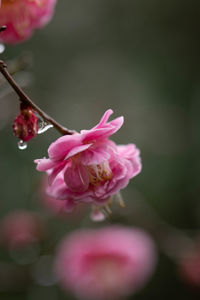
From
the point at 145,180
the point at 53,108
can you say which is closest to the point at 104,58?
the point at 53,108

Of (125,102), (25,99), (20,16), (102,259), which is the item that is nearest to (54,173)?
(25,99)

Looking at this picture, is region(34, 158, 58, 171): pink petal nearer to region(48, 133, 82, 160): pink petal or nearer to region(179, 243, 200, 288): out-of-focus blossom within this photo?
region(48, 133, 82, 160): pink petal

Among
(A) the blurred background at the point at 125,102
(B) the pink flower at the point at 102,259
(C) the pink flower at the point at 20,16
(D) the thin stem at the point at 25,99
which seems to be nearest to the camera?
(D) the thin stem at the point at 25,99

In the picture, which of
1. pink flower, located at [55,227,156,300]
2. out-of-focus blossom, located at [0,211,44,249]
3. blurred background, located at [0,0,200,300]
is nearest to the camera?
pink flower, located at [55,227,156,300]

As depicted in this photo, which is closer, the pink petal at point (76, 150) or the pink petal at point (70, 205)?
the pink petal at point (76, 150)

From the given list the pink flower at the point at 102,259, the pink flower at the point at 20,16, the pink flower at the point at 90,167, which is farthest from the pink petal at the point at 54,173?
the pink flower at the point at 102,259

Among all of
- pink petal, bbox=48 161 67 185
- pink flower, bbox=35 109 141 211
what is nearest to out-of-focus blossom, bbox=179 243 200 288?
pink flower, bbox=35 109 141 211

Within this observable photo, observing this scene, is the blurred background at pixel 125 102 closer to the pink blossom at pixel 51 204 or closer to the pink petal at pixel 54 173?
the pink blossom at pixel 51 204
